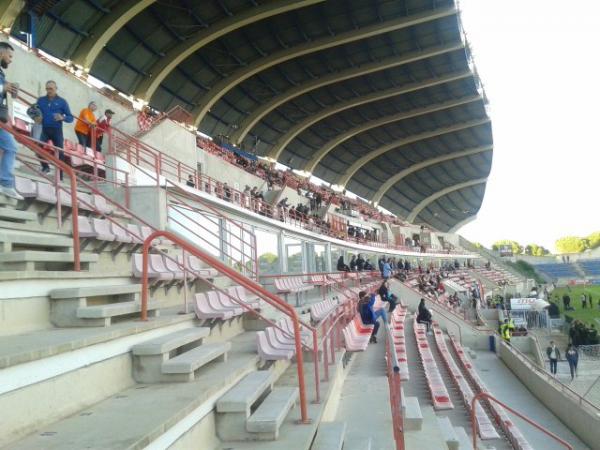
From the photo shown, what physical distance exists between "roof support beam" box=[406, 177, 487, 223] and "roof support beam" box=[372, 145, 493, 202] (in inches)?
391

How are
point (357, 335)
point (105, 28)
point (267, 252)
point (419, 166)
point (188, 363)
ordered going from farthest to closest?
point (419, 166) < point (105, 28) < point (267, 252) < point (357, 335) < point (188, 363)

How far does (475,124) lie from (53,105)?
166ft

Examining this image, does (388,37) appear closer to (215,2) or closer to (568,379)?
(215,2)

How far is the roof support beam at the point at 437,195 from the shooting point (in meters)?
77.3

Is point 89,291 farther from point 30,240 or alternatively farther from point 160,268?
point 160,268

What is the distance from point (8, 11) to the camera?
69.7 ft

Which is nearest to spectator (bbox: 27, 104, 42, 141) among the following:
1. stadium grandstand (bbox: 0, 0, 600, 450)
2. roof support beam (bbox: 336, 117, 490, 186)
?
stadium grandstand (bbox: 0, 0, 600, 450)

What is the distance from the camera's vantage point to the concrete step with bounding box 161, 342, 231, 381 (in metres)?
4.10

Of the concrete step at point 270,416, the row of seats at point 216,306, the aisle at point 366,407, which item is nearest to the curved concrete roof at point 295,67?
the aisle at point 366,407

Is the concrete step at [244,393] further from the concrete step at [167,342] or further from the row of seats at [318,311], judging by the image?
the row of seats at [318,311]

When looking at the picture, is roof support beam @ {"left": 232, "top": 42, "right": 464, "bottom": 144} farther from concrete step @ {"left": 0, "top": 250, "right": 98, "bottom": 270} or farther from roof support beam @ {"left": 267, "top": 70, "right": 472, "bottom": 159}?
concrete step @ {"left": 0, "top": 250, "right": 98, "bottom": 270}

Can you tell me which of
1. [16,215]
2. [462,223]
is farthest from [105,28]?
[462,223]

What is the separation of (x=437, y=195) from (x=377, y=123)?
32923mm

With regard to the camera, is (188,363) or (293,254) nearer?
(188,363)
